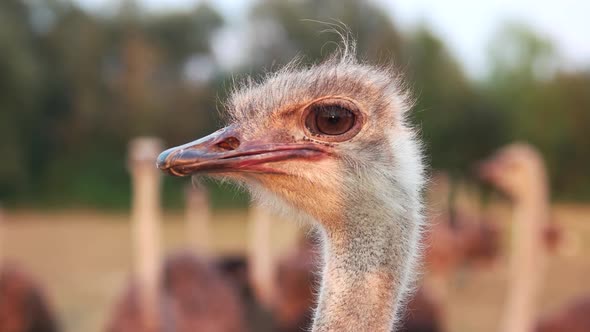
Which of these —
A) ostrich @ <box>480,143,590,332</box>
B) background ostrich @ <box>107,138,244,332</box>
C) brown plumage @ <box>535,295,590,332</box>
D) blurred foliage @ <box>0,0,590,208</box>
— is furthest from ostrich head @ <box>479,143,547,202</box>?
blurred foliage @ <box>0,0,590,208</box>

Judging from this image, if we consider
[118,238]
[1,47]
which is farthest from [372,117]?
[1,47]

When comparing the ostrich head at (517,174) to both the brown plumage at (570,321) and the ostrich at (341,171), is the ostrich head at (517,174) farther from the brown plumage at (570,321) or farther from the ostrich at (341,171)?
the ostrich at (341,171)

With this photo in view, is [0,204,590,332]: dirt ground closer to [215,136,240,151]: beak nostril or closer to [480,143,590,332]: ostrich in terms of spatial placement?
[480,143,590,332]: ostrich

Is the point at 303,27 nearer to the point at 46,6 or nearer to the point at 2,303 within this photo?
the point at 46,6

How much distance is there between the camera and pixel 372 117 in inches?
53.4

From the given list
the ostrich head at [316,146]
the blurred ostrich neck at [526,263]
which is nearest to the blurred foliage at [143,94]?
the blurred ostrich neck at [526,263]

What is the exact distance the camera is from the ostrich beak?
51.6 inches

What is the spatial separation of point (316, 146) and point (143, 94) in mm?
14625

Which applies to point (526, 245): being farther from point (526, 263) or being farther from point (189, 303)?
point (189, 303)

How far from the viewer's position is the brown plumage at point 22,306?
5148 mm

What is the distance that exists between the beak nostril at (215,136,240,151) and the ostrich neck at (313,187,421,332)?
0.21 metres

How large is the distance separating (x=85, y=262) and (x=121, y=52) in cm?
739

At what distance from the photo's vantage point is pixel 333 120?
1.34 meters

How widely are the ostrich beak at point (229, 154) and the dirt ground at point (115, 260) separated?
5350 mm
